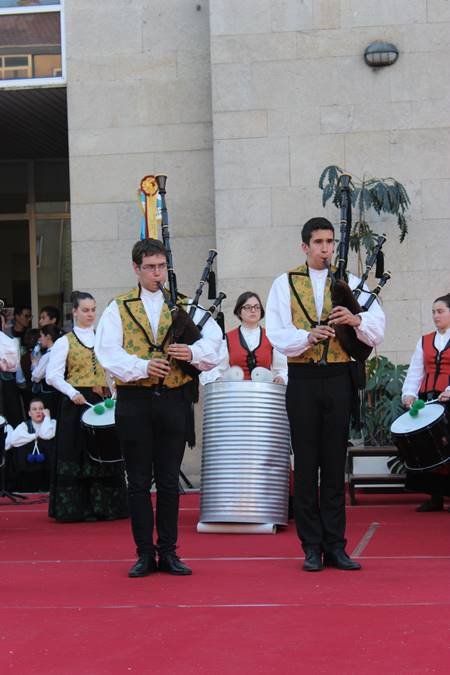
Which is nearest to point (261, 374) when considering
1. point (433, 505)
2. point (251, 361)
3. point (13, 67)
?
point (251, 361)

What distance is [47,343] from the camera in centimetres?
1282

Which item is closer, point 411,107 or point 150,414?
point 150,414

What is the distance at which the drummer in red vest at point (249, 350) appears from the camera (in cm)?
937

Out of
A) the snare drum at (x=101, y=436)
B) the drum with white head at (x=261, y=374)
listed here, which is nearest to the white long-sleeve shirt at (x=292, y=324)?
the drum with white head at (x=261, y=374)

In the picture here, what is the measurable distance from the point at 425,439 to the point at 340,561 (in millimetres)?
2639

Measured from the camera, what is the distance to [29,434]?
1206cm

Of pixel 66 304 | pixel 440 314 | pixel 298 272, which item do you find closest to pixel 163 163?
pixel 66 304

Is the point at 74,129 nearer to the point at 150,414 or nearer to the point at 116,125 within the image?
the point at 116,125

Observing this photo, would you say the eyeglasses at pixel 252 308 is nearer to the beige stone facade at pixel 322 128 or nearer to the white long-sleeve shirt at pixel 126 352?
the white long-sleeve shirt at pixel 126 352

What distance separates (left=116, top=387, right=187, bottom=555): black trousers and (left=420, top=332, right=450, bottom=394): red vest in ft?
12.0

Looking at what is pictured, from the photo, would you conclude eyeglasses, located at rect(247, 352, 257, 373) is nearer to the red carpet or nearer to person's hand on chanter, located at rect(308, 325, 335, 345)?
the red carpet

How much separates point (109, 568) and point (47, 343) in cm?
607

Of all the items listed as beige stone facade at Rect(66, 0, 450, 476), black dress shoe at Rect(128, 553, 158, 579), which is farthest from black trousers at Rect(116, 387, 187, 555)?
beige stone facade at Rect(66, 0, 450, 476)

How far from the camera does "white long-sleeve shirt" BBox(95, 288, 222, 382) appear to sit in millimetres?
6531
